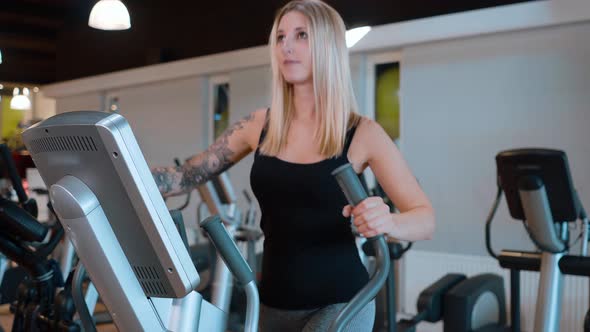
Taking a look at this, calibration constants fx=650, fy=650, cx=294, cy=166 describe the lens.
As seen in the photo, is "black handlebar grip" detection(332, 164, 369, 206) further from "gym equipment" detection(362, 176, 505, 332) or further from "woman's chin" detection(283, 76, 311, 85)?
"gym equipment" detection(362, 176, 505, 332)

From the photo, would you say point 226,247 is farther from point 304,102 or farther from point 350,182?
point 304,102

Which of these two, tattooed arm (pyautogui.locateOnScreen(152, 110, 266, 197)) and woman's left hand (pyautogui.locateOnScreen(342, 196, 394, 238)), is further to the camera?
tattooed arm (pyautogui.locateOnScreen(152, 110, 266, 197))

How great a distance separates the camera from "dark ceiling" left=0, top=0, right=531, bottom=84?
5.36m

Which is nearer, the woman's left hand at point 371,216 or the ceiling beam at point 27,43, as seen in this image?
the woman's left hand at point 371,216

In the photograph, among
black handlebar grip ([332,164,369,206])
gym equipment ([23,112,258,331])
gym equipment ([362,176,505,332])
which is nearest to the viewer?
gym equipment ([23,112,258,331])

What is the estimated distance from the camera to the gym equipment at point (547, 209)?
2516 mm

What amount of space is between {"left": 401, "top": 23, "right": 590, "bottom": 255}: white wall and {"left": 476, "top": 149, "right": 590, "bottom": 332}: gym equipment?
5.55 ft

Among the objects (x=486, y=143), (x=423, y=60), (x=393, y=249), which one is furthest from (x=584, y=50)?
(x=393, y=249)

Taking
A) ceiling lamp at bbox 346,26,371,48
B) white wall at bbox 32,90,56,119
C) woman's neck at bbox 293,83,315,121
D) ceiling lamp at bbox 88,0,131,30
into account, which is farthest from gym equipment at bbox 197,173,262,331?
white wall at bbox 32,90,56,119

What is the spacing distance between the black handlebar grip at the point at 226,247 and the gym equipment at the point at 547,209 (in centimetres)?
165

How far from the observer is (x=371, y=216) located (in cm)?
123

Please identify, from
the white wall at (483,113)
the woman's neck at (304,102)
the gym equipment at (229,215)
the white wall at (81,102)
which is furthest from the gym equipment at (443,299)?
the white wall at (81,102)

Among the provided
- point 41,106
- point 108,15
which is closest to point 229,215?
point 108,15

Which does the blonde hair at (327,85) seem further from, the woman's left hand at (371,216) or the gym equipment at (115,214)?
the gym equipment at (115,214)
